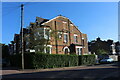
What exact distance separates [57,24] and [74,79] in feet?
76.9

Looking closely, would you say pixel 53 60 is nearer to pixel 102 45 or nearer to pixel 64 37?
pixel 64 37

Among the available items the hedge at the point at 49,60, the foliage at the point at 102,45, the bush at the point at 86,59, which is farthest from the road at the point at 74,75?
the foliage at the point at 102,45

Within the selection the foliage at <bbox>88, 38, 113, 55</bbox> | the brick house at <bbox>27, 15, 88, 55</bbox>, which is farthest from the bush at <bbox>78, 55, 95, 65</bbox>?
the foliage at <bbox>88, 38, 113, 55</bbox>

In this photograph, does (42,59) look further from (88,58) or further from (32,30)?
(88,58)

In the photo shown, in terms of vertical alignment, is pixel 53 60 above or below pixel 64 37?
below

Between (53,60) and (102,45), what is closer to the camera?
(53,60)

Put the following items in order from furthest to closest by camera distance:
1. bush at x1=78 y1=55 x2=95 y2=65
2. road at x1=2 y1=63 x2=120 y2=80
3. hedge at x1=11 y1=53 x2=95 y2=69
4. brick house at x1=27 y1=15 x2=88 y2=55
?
brick house at x1=27 y1=15 x2=88 y2=55
bush at x1=78 y1=55 x2=95 y2=65
hedge at x1=11 y1=53 x2=95 y2=69
road at x1=2 y1=63 x2=120 y2=80

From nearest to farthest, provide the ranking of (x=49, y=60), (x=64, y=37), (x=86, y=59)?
(x=49, y=60)
(x=86, y=59)
(x=64, y=37)

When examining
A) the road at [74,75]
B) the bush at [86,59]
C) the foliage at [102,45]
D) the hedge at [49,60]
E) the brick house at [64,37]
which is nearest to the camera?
the road at [74,75]

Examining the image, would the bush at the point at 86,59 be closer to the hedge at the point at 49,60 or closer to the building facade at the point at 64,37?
the hedge at the point at 49,60

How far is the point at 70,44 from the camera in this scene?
35656mm

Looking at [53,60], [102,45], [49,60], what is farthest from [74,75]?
[102,45]

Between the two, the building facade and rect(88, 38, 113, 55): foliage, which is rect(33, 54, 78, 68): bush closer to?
the building facade

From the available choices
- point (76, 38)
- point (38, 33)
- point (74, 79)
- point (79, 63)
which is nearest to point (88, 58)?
point (79, 63)
